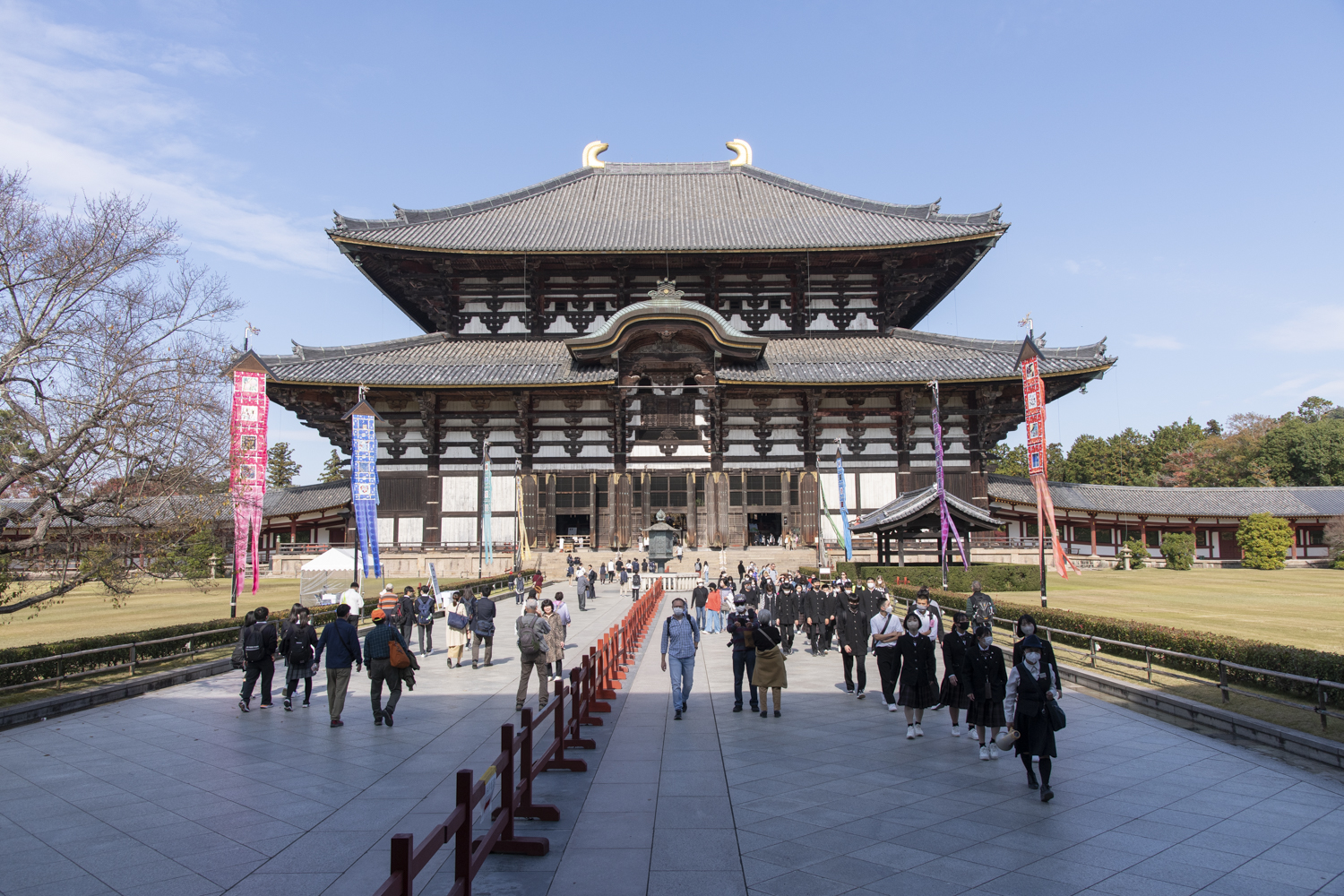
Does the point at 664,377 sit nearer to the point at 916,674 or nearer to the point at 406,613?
the point at 406,613

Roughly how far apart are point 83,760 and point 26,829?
2.57 metres

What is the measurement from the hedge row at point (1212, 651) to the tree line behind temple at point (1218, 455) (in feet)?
192

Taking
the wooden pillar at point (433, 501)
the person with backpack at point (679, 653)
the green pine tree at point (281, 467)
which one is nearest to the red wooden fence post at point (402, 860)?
the person with backpack at point (679, 653)

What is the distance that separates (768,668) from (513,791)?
581cm

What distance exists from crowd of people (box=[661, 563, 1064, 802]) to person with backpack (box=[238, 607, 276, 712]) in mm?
6364

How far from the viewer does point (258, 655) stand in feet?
40.5

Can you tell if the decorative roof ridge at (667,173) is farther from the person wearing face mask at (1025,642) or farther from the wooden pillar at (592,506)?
the person wearing face mask at (1025,642)

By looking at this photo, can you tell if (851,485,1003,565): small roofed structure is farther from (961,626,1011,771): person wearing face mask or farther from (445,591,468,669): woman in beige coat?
(961,626,1011,771): person wearing face mask

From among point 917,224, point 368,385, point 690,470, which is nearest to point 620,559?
point 690,470

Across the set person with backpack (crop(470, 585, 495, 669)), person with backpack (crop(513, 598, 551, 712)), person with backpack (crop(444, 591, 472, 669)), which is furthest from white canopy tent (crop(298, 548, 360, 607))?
person with backpack (crop(513, 598, 551, 712))

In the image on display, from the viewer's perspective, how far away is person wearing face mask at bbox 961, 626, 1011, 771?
9.55 meters

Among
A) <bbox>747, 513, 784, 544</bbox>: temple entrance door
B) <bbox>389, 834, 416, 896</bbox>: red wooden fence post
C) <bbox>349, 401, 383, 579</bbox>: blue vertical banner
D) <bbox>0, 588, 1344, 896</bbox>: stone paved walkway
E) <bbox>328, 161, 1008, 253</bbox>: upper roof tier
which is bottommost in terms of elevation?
<bbox>0, 588, 1344, 896</bbox>: stone paved walkway

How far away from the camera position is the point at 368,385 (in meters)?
33.8

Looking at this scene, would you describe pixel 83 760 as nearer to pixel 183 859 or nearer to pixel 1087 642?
pixel 183 859
